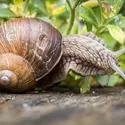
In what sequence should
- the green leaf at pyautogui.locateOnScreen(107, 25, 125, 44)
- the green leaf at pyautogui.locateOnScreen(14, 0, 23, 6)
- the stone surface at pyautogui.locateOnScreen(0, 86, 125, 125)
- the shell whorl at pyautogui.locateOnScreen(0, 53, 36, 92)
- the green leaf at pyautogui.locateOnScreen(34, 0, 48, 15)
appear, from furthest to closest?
the green leaf at pyautogui.locateOnScreen(34, 0, 48, 15) < the green leaf at pyautogui.locateOnScreen(14, 0, 23, 6) < the green leaf at pyautogui.locateOnScreen(107, 25, 125, 44) < the shell whorl at pyautogui.locateOnScreen(0, 53, 36, 92) < the stone surface at pyautogui.locateOnScreen(0, 86, 125, 125)

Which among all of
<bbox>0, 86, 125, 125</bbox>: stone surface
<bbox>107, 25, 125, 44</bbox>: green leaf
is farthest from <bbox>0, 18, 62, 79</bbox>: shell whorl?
<bbox>0, 86, 125, 125</bbox>: stone surface

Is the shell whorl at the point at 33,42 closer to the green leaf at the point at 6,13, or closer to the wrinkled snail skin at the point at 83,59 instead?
the wrinkled snail skin at the point at 83,59

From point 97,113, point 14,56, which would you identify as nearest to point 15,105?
point 97,113

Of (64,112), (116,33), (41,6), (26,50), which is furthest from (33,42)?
(64,112)

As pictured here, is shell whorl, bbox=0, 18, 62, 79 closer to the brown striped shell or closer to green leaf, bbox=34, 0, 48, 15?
the brown striped shell

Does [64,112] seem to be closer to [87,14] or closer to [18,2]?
A: [87,14]

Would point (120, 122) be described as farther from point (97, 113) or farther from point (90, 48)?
point (90, 48)

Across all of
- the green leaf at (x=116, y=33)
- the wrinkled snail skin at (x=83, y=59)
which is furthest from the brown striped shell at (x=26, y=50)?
the green leaf at (x=116, y=33)
